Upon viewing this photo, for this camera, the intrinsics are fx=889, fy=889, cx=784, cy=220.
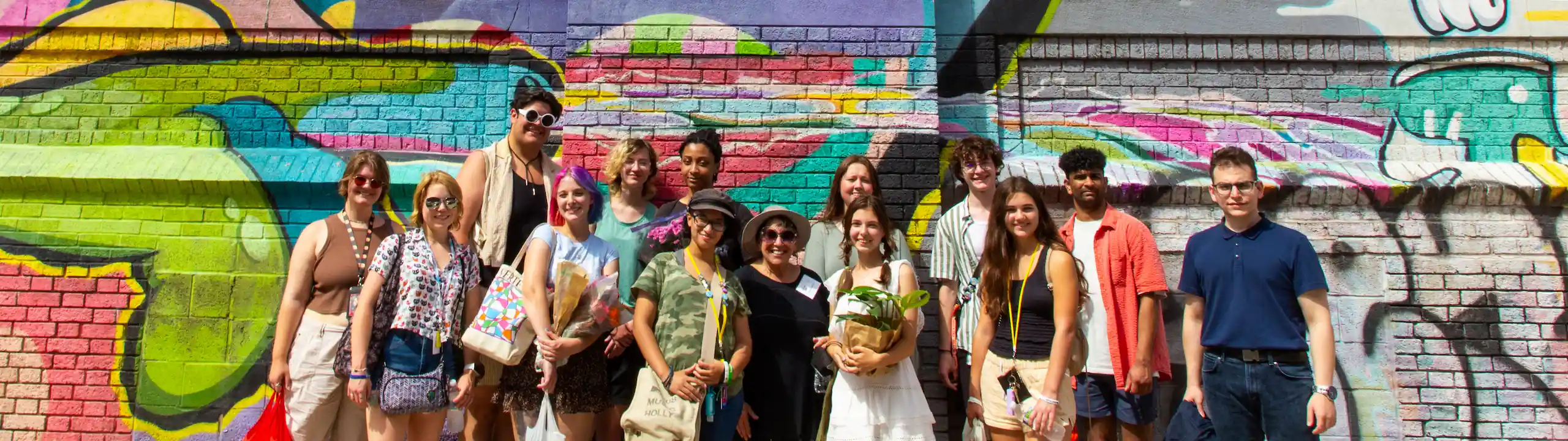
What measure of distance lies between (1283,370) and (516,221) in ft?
10.5

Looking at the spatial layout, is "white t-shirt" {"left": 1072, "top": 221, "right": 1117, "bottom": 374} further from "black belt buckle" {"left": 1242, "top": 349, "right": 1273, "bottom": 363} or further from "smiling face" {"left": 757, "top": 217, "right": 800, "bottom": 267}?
"smiling face" {"left": 757, "top": 217, "right": 800, "bottom": 267}

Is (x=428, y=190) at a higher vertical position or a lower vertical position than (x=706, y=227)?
higher

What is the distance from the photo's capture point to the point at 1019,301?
11.5 feet

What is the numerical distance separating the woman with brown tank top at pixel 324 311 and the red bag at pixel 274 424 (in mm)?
31

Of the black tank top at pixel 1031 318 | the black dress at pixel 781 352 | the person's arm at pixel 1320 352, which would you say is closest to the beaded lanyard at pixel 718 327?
the black dress at pixel 781 352

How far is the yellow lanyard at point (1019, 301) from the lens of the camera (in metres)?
3.51

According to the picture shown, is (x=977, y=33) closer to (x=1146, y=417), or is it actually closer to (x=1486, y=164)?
(x=1146, y=417)

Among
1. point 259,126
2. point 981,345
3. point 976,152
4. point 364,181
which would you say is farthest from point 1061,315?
point 259,126

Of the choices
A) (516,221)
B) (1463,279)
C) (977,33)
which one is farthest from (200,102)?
(1463,279)

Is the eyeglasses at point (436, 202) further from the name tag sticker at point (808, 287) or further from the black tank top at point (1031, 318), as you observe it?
the black tank top at point (1031, 318)

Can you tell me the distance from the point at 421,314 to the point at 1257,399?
10.5 ft

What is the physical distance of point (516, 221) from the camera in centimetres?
400

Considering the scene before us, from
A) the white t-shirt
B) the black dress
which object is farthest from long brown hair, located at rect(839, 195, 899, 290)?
the white t-shirt

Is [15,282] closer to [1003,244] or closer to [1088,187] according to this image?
[1003,244]
